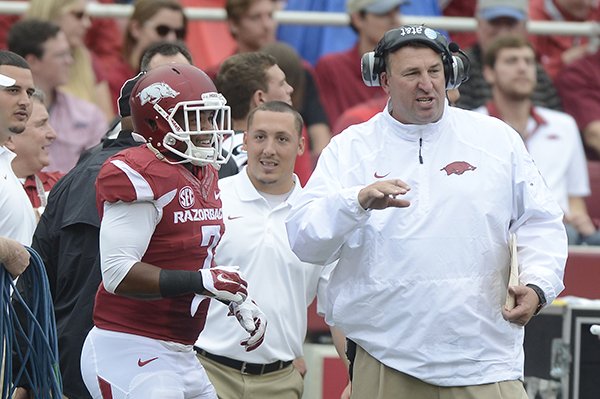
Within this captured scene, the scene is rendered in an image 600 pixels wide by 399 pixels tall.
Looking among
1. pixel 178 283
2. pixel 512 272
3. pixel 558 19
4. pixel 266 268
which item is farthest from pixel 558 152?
pixel 178 283

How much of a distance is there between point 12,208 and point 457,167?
1.84 m

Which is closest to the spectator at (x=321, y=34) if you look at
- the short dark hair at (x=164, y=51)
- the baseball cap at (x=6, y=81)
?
the short dark hair at (x=164, y=51)

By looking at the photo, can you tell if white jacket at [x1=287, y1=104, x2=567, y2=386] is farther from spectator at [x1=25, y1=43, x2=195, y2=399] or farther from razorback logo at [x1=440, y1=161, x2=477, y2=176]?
spectator at [x1=25, y1=43, x2=195, y2=399]

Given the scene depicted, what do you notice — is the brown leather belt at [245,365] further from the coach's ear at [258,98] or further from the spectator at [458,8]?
the spectator at [458,8]

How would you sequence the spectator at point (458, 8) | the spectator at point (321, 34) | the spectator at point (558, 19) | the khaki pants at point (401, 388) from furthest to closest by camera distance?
1. the spectator at point (458, 8)
2. the spectator at point (558, 19)
3. the spectator at point (321, 34)
4. the khaki pants at point (401, 388)

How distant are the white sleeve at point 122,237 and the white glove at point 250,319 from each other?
0.41 metres

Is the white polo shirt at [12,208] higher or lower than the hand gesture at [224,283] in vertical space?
higher

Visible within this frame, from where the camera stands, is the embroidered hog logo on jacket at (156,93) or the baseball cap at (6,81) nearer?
the embroidered hog logo on jacket at (156,93)

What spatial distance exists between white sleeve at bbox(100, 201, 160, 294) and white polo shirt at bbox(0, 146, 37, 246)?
0.94 m

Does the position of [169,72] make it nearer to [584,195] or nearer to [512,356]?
[512,356]

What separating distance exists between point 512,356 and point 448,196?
0.67 m

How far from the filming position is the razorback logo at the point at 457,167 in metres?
5.25

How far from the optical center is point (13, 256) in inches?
196

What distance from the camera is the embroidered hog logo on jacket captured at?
4.91 m
